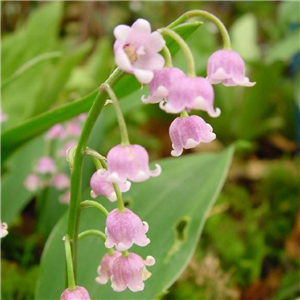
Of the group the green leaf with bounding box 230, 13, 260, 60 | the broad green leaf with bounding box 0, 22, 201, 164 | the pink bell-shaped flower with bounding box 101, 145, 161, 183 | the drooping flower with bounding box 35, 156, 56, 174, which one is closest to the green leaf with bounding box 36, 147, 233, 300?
the broad green leaf with bounding box 0, 22, 201, 164

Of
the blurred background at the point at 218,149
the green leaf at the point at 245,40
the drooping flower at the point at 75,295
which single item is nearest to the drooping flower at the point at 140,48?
the drooping flower at the point at 75,295

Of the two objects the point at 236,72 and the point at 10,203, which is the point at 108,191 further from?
the point at 10,203

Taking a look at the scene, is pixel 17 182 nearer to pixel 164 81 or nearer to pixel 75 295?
pixel 75 295

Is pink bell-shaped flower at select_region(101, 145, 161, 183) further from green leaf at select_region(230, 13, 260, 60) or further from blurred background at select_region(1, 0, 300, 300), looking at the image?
green leaf at select_region(230, 13, 260, 60)

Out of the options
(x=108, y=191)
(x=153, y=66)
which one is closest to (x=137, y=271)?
(x=108, y=191)

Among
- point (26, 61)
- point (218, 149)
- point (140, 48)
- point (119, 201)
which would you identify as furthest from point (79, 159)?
point (218, 149)

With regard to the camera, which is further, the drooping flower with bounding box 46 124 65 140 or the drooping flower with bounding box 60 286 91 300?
the drooping flower with bounding box 46 124 65 140
